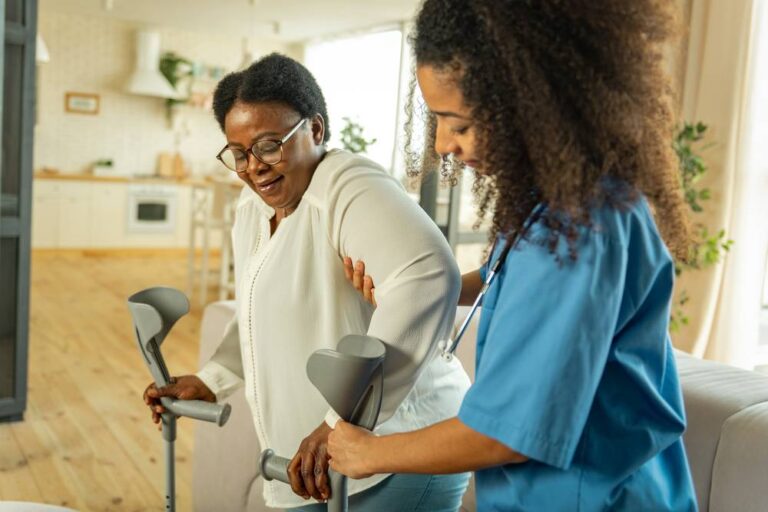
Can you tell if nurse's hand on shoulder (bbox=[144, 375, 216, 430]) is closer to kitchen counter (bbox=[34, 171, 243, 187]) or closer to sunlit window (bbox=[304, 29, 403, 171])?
sunlit window (bbox=[304, 29, 403, 171])

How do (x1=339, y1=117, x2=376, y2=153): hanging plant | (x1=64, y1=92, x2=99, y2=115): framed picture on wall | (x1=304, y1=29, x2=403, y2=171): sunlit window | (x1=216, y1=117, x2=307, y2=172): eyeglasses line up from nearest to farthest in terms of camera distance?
1. (x1=216, y1=117, x2=307, y2=172): eyeglasses
2. (x1=339, y1=117, x2=376, y2=153): hanging plant
3. (x1=304, y1=29, x2=403, y2=171): sunlit window
4. (x1=64, y1=92, x2=99, y2=115): framed picture on wall

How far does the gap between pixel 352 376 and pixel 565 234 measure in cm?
30

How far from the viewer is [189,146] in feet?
31.8

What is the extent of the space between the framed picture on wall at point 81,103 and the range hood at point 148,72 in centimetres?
51

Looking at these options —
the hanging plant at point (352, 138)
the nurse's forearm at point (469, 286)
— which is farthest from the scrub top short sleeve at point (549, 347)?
the hanging plant at point (352, 138)

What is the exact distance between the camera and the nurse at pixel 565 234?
31.1 inches

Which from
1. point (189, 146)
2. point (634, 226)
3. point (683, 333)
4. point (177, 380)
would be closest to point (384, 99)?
point (189, 146)

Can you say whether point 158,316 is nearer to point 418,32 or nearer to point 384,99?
point 418,32

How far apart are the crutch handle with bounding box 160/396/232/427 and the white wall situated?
8.29 metres

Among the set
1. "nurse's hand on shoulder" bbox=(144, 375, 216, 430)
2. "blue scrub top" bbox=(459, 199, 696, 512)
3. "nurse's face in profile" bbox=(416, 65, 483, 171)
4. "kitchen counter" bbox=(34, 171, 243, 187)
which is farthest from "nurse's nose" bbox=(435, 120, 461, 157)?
"kitchen counter" bbox=(34, 171, 243, 187)

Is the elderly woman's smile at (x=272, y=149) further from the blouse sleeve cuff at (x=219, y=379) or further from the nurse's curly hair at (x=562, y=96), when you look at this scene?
the nurse's curly hair at (x=562, y=96)

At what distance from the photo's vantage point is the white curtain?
4.23 metres

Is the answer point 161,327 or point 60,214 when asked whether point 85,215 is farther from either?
point 161,327

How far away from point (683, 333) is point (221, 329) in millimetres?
3108
